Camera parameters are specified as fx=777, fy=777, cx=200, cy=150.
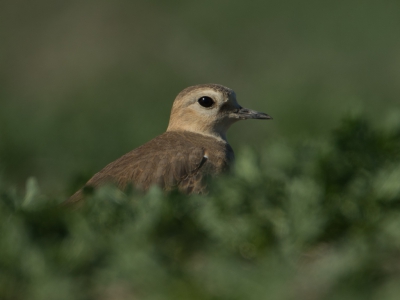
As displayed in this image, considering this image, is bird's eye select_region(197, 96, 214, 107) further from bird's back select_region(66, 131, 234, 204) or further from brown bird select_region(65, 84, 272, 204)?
bird's back select_region(66, 131, 234, 204)

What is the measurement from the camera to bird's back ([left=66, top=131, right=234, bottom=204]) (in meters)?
5.99

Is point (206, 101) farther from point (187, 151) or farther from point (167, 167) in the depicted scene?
point (167, 167)

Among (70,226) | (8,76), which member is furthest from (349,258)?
(8,76)

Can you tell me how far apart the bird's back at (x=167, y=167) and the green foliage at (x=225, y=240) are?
113 cm

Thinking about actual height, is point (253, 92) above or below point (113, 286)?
above

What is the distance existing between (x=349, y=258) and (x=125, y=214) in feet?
4.39

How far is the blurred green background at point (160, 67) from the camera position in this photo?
12.4 metres

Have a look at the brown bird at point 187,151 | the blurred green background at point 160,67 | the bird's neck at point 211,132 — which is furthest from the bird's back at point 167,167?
the blurred green background at point 160,67

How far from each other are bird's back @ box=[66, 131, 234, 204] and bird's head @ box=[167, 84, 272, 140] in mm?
687

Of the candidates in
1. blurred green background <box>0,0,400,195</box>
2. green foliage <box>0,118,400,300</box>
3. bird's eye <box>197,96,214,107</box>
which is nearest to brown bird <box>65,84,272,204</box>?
bird's eye <box>197,96,214,107</box>

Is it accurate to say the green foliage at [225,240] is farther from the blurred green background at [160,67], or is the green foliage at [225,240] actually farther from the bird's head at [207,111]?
the blurred green background at [160,67]

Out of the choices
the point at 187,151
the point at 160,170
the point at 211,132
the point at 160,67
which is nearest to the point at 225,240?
the point at 160,170

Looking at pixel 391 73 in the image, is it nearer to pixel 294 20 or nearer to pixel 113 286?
pixel 294 20

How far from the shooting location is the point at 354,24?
688 inches
